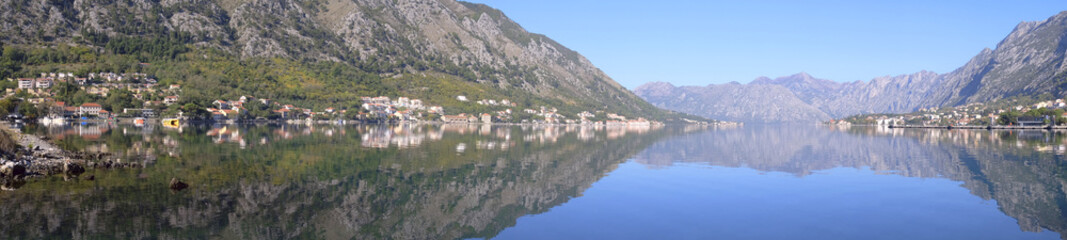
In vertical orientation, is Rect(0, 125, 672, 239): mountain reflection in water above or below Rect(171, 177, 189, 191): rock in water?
below

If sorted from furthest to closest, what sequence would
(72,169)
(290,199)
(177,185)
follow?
(72,169) < (177,185) < (290,199)

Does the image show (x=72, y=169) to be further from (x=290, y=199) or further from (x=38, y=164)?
(x=290, y=199)

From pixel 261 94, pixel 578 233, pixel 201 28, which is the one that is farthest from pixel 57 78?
pixel 578 233

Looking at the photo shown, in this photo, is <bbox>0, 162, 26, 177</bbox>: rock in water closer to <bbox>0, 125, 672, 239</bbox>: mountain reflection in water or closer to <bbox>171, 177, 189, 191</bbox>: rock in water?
<bbox>0, 125, 672, 239</bbox>: mountain reflection in water

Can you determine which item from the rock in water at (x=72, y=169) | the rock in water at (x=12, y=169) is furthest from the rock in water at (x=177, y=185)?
the rock in water at (x=12, y=169)

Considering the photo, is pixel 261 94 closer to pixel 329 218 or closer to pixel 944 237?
pixel 329 218

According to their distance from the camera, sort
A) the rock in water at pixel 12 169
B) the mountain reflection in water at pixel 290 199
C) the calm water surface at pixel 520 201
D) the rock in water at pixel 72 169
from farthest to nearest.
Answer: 1. the rock in water at pixel 72 169
2. the rock in water at pixel 12 169
3. the calm water surface at pixel 520 201
4. the mountain reflection in water at pixel 290 199

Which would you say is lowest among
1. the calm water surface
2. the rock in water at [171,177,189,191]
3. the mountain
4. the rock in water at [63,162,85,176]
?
the calm water surface

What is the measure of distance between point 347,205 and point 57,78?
134m

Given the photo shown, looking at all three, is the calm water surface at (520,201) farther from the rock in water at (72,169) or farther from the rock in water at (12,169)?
the rock in water at (12,169)


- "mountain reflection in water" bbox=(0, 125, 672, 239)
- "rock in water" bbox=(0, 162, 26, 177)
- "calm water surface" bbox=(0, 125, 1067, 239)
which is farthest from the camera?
"rock in water" bbox=(0, 162, 26, 177)

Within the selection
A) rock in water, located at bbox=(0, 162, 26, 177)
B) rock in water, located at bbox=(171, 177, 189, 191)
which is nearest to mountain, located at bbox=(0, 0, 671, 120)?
rock in water, located at bbox=(0, 162, 26, 177)

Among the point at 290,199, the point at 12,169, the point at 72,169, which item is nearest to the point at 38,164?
the point at 72,169

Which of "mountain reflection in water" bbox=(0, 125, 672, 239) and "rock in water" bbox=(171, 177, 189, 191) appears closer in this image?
"mountain reflection in water" bbox=(0, 125, 672, 239)
